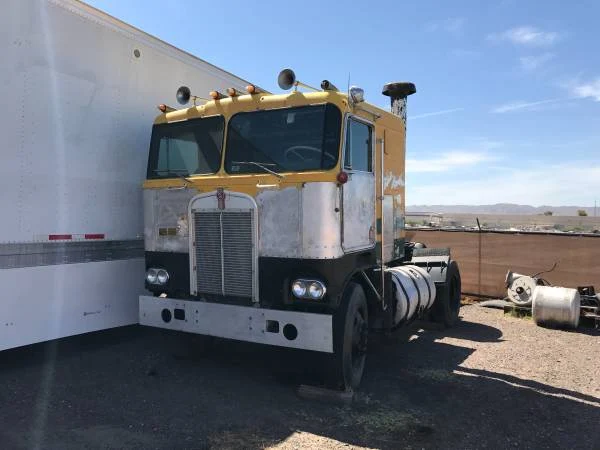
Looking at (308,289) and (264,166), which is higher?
(264,166)

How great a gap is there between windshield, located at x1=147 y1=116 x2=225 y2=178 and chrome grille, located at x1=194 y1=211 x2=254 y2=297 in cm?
58

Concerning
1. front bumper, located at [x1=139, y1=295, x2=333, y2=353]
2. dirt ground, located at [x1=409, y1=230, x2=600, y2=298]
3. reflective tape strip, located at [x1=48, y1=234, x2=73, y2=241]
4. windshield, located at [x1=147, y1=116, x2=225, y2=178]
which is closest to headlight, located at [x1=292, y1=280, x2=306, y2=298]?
front bumper, located at [x1=139, y1=295, x2=333, y2=353]

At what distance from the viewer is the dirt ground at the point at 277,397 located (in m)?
4.16

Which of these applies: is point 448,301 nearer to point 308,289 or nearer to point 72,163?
point 308,289

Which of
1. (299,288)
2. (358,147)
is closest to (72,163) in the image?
(299,288)

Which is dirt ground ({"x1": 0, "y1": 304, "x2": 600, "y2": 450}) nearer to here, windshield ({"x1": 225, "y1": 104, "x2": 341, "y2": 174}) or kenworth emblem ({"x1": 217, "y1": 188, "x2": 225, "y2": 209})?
kenworth emblem ({"x1": 217, "y1": 188, "x2": 225, "y2": 209})

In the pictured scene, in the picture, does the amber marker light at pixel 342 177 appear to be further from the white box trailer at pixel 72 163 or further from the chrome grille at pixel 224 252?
the white box trailer at pixel 72 163

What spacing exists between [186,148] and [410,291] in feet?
11.2

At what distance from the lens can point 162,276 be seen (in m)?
5.58

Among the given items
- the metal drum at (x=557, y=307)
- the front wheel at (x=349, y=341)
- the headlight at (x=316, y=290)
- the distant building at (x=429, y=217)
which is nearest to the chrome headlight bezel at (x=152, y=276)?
the headlight at (x=316, y=290)

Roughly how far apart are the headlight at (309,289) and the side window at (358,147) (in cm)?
116

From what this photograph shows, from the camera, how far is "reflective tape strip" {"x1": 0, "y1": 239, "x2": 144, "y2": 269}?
4.97m

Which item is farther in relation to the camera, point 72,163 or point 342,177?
point 72,163

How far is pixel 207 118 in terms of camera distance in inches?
221
